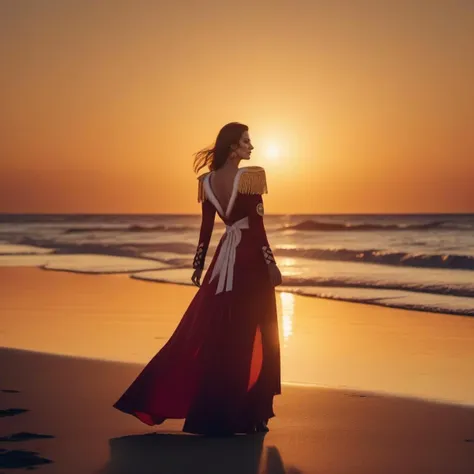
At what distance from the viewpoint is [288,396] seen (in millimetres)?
6672

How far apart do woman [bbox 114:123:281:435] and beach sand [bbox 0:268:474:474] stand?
8.3 inches

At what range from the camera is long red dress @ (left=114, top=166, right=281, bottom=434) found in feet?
18.0

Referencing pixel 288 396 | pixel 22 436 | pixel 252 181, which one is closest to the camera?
pixel 22 436

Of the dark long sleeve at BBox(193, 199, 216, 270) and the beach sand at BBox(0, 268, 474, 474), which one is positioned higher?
the dark long sleeve at BBox(193, 199, 216, 270)

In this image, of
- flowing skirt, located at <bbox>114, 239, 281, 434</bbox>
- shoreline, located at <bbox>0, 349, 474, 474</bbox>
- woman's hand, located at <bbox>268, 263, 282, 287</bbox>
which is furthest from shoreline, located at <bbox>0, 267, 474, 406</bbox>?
woman's hand, located at <bbox>268, 263, 282, 287</bbox>

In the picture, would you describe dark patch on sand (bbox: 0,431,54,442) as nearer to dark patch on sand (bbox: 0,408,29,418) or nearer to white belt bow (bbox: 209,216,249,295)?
dark patch on sand (bbox: 0,408,29,418)

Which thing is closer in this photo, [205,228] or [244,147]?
[244,147]

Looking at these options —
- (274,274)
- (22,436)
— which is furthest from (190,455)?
(274,274)

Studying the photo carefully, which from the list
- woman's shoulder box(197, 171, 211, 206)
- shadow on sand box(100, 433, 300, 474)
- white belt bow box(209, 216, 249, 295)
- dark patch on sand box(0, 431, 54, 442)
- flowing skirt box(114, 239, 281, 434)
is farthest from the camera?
woman's shoulder box(197, 171, 211, 206)

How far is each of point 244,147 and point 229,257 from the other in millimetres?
641

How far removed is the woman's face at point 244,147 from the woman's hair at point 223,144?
0.02 meters

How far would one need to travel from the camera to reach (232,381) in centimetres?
549

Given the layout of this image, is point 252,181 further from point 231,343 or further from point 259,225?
point 231,343

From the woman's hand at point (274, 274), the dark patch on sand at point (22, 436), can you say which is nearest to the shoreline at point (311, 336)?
the woman's hand at point (274, 274)
